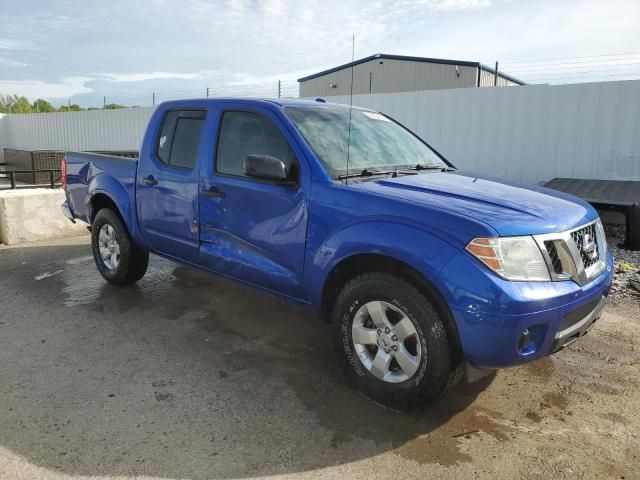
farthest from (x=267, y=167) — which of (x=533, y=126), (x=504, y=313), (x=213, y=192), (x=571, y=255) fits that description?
(x=533, y=126)

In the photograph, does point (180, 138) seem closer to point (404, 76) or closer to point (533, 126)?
point (533, 126)

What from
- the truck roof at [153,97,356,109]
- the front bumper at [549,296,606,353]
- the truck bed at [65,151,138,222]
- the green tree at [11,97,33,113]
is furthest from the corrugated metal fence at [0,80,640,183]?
the green tree at [11,97,33,113]

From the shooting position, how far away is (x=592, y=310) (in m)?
3.00

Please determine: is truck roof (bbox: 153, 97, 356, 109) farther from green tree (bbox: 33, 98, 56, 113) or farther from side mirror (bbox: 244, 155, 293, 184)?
green tree (bbox: 33, 98, 56, 113)

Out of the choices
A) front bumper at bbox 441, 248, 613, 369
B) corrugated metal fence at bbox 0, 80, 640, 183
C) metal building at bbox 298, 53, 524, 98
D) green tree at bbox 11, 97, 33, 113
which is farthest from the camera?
green tree at bbox 11, 97, 33, 113

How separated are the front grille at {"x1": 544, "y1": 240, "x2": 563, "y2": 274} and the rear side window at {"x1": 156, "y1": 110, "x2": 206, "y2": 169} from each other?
9.07 ft

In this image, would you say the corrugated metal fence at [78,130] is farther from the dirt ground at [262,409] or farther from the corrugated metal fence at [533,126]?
the dirt ground at [262,409]

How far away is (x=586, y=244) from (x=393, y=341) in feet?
4.27

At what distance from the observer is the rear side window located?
4305mm

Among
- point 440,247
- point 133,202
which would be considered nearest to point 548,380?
point 440,247

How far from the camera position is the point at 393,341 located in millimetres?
3016

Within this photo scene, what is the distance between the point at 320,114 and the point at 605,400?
279cm

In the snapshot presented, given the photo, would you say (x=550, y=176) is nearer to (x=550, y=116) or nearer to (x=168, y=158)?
(x=550, y=116)

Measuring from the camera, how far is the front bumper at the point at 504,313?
2.55 m
